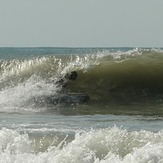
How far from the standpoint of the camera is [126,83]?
2269cm

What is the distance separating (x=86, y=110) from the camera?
57.8ft

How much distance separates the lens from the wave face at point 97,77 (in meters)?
21.0

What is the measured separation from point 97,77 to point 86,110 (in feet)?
18.9

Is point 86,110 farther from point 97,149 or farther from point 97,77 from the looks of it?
point 97,149

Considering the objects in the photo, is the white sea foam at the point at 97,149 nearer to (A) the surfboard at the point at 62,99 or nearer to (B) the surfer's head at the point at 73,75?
(A) the surfboard at the point at 62,99

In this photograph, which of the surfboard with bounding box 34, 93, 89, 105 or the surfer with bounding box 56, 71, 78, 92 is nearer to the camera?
the surfboard with bounding box 34, 93, 89, 105

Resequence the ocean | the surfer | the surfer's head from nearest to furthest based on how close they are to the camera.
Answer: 1. the ocean
2. the surfer
3. the surfer's head

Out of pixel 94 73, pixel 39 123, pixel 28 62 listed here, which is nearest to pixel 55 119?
pixel 39 123

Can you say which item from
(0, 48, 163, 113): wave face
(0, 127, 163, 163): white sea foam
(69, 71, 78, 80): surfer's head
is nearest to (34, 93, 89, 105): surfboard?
(0, 48, 163, 113): wave face

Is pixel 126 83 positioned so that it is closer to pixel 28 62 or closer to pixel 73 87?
pixel 73 87

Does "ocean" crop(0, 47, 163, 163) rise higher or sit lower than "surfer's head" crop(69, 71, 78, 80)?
lower

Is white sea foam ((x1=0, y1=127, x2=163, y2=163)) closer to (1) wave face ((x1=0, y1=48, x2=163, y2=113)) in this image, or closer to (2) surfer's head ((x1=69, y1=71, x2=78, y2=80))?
(1) wave face ((x1=0, y1=48, x2=163, y2=113))

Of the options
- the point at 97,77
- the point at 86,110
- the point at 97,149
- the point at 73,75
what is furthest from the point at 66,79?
the point at 97,149

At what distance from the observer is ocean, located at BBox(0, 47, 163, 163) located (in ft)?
33.2
